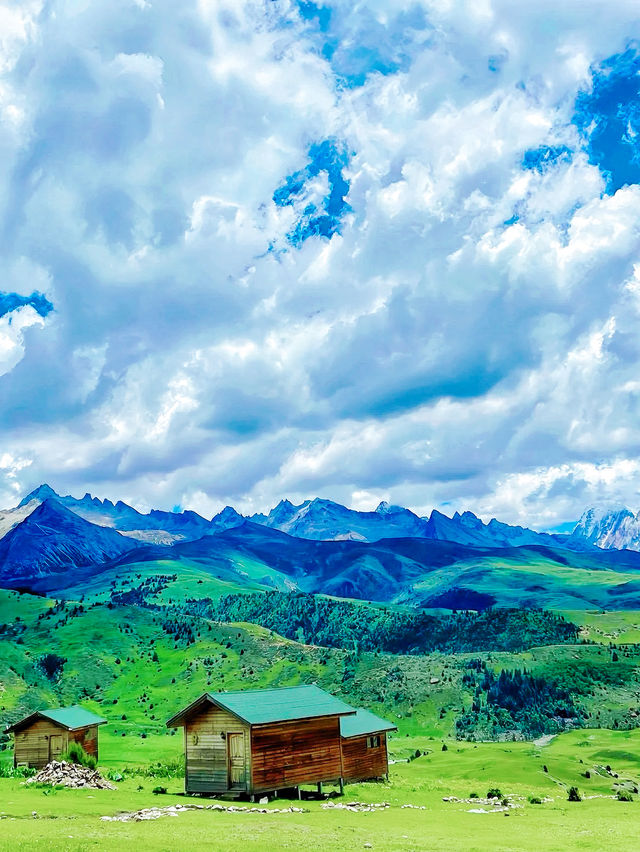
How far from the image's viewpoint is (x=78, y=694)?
170m

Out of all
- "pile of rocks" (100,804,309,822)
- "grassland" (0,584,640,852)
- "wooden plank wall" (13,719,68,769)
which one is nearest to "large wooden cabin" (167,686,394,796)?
"grassland" (0,584,640,852)

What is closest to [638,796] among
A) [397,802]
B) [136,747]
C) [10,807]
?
[397,802]

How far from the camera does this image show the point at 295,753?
167 ft

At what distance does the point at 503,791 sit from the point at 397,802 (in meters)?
15.5

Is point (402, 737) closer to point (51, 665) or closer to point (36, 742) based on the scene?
point (36, 742)

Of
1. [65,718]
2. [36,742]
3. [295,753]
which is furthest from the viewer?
[65,718]

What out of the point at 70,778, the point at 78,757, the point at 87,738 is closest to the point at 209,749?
the point at 70,778

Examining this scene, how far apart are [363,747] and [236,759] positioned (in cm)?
1678

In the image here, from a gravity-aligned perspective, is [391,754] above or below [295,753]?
below

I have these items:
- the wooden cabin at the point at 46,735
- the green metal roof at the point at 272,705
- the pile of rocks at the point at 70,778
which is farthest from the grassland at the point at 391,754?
the wooden cabin at the point at 46,735

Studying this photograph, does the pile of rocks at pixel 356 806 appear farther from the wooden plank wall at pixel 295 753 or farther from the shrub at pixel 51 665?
the shrub at pixel 51 665

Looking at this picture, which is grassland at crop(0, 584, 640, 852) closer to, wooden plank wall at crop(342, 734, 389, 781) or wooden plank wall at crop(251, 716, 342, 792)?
wooden plank wall at crop(342, 734, 389, 781)

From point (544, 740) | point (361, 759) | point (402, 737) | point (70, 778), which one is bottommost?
point (544, 740)

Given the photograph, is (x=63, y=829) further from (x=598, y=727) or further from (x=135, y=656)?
(x=135, y=656)
